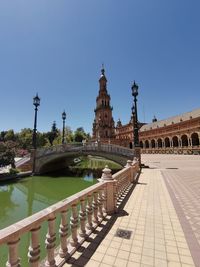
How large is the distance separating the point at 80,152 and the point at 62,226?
22055 millimetres

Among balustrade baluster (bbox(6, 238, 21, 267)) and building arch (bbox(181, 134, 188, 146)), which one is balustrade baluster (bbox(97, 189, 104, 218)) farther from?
building arch (bbox(181, 134, 188, 146))

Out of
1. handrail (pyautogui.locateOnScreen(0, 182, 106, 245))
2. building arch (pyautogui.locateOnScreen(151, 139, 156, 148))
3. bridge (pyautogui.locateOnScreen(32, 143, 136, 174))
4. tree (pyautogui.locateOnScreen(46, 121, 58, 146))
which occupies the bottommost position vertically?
handrail (pyautogui.locateOnScreen(0, 182, 106, 245))

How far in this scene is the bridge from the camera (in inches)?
877

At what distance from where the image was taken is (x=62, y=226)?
3.39m

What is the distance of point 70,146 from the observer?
26.5 m

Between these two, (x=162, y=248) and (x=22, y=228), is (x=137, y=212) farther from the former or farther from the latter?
(x=22, y=228)

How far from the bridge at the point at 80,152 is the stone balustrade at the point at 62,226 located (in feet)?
51.3

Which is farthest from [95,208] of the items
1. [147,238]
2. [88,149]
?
[88,149]

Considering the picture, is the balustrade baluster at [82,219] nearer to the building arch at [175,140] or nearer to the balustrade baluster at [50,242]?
the balustrade baluster at [50,242]

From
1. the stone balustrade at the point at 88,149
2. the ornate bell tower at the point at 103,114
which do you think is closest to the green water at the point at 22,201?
the stone balustrade at the point at 88,149

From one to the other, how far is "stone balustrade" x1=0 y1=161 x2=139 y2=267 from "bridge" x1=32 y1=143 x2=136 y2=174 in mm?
15641

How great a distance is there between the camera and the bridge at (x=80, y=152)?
22.3 meters

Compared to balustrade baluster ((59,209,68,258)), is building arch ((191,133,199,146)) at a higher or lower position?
higher

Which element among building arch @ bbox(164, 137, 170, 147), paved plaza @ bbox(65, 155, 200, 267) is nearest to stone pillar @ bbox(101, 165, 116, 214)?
paved plaza @ bbox(65, 155, 200, 267)
